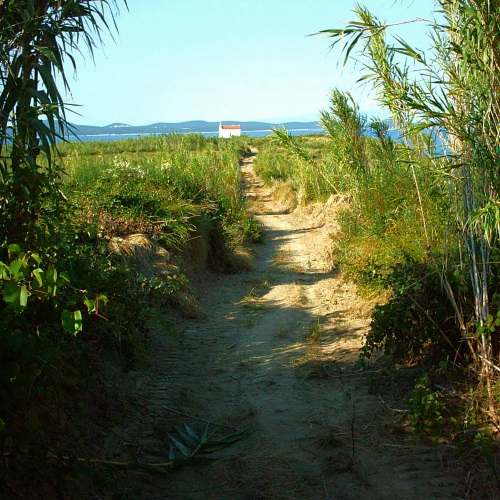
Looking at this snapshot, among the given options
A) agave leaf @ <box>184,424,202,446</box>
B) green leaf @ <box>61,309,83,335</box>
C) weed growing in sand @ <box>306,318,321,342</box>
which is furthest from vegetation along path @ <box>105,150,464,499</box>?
green leaf @ <box>61,309,83,335</box>

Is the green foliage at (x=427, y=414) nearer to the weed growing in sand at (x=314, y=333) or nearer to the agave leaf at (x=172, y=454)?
the agave leaf at (x=172, y=454)

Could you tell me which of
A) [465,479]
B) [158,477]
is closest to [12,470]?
[158,477]

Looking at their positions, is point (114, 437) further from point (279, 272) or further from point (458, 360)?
point (279, 272)

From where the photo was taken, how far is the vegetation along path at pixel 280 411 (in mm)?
3953

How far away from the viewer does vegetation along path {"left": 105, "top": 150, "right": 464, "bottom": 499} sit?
3.95m

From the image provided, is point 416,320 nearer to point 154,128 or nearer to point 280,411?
point 280,411

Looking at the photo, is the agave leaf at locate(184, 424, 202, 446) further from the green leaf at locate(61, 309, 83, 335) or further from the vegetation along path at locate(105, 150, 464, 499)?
the green leaf at locate(61, 309, 83, 335)

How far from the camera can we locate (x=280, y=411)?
5152 mm

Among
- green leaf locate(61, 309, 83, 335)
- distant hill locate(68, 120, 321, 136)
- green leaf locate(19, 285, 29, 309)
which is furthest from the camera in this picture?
distant hill locate(68, 120, 321, 136)

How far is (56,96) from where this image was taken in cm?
387

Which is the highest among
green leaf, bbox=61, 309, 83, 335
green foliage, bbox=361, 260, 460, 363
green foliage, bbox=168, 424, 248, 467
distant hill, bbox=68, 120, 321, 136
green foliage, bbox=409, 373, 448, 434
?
distant hill, bbox=68, 120, 321, 136

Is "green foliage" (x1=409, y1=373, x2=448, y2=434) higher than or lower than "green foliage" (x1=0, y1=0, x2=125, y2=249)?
lower

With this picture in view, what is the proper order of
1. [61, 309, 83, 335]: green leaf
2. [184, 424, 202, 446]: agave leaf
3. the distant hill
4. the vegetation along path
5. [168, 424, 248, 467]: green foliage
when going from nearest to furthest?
[61, 309, 83, 335]: green leaf → the vegetation along path → [168, 424, 248, 467]: green foliage → [184, 424, 202, 446]: agave leaf → the distant hill

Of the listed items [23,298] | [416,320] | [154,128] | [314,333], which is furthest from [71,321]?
[154,128]
